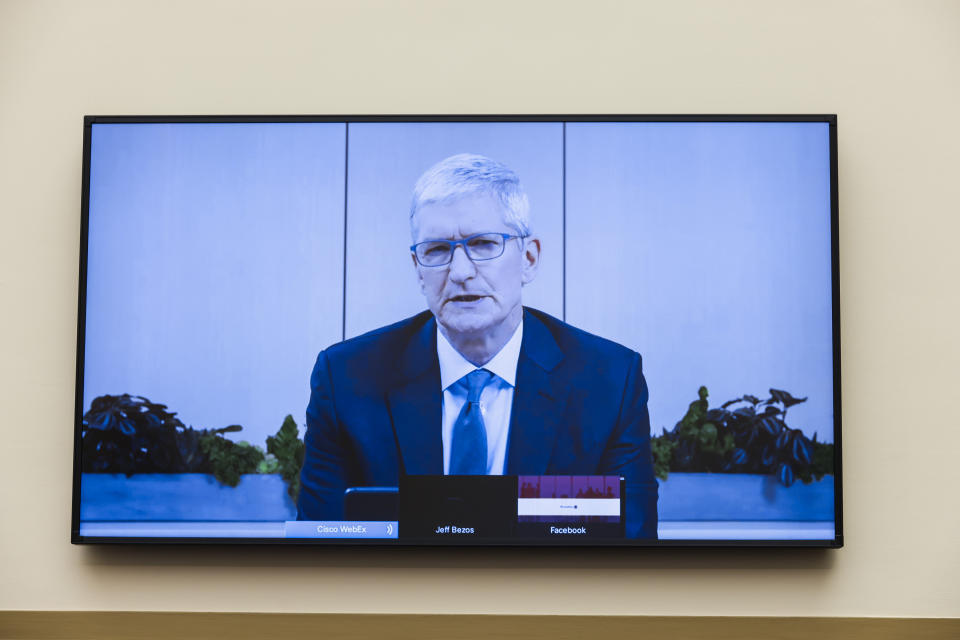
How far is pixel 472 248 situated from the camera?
236cm

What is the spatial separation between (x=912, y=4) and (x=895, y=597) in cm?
163

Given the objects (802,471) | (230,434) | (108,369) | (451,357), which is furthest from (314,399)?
(802,471)

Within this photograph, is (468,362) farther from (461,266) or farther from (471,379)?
(461,266)

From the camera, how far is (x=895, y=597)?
235 cm

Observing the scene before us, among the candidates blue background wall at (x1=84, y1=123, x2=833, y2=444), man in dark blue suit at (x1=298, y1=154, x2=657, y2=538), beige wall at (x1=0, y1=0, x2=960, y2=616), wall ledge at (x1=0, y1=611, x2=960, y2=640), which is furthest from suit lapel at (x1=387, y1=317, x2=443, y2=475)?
wall ledge at (x1=0, y1=611, x2=960, y2=640)

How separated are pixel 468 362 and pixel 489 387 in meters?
0.09

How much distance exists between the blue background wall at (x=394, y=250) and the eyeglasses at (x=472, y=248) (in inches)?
A: 3.3

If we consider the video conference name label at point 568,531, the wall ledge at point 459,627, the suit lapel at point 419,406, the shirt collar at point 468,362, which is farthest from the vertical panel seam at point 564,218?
the wall ledge at point 459,627

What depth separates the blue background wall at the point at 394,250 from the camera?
2.35 meters

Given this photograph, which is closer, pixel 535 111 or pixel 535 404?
pixel 535 404

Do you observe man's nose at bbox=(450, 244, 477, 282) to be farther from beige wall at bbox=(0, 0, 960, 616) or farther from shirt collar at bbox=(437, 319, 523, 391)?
beige wall at bbox=(0, 0, 960, 616)

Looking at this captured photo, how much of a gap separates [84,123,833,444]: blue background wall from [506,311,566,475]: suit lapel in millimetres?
96

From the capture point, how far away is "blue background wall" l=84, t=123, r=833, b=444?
2352 millimetres

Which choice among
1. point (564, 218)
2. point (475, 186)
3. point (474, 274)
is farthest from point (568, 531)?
point (475, 186)
